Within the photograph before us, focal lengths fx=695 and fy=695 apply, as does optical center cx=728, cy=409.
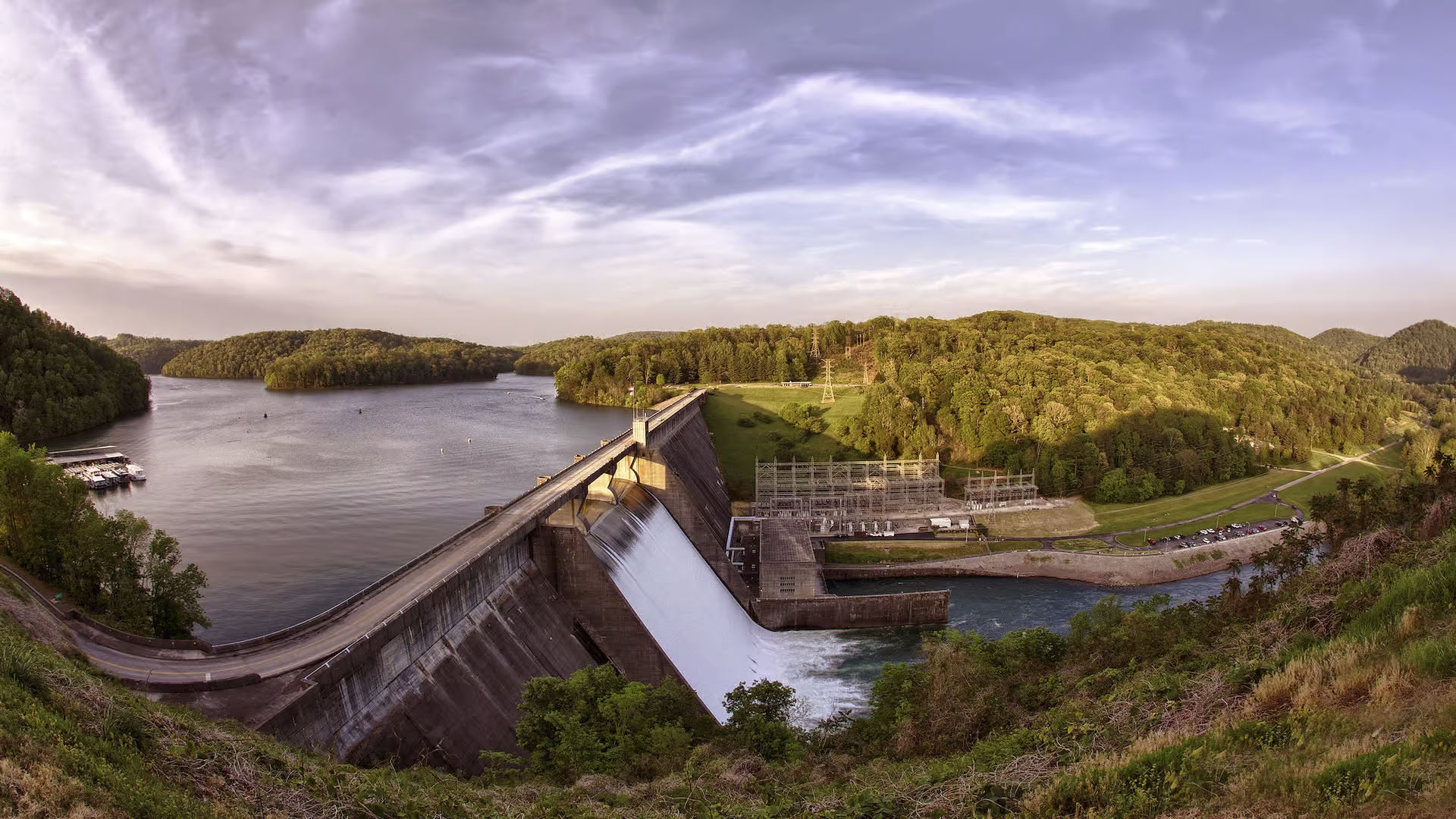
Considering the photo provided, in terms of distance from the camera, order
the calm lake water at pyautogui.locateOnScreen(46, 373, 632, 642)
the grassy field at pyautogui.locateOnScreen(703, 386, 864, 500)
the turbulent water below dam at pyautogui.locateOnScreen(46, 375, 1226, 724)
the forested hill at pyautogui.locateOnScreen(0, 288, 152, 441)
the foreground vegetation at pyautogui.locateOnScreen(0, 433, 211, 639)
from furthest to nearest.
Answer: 1. the grassy field at pyautogui.locateOnScreen(703, 386, 864, 500)
2. the forested hill at pyautogui.locateOnScreen(0, 288, 152, 441)
3. the calm lake water at pyautogui.locateOnScreen(46, 373, 632, 642)
4. the turbulent water below dam at pyautogui.locateOnScreen(46, 375, 1226, 724)
5. the foreground vegetation at pyautogui.locateOnScreen(0, 433, 211, 639)

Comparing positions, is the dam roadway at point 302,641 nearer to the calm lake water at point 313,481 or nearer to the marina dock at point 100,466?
the calm lake water at point 313,481

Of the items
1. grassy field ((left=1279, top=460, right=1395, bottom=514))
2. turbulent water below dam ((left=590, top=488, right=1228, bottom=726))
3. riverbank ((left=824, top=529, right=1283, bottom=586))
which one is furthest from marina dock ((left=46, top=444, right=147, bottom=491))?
grassy field ((left=1279, top=460, right=1395, bottom=514))

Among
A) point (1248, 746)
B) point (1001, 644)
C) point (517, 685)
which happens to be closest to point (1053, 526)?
point (1001, 644)

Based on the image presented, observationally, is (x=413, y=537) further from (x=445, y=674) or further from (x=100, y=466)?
(x=100, y=466)

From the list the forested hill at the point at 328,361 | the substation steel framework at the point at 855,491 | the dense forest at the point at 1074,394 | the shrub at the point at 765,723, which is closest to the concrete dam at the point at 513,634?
the shrub at the point at 765,723

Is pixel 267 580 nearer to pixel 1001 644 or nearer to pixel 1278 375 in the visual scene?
pixel 1001 644

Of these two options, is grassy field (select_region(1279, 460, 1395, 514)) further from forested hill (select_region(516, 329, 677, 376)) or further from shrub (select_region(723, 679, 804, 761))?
forested hill (select_region(516, 329, 677, 376))
